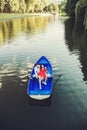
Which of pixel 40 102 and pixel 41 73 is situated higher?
pixel 41 73

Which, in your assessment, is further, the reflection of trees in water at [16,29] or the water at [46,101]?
the reflection of trees in water at [16,29]

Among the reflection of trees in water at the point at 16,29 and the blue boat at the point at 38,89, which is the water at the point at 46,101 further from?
the reflection of trees in water at the point at 16,29

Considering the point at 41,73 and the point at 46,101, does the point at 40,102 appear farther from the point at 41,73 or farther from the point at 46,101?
the point at 41,73

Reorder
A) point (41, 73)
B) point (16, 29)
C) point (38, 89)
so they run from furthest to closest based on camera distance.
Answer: point (16, 29), point (41, 73), point (38, 89)

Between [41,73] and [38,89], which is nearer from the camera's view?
[38,89]

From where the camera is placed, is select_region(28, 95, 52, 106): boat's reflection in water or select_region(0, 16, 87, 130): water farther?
select_region(28, 95, 52, 106): boat's reflection in water

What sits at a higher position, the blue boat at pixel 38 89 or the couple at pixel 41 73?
the couple at pixel 41 73

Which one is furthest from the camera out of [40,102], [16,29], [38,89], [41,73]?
[16,29]

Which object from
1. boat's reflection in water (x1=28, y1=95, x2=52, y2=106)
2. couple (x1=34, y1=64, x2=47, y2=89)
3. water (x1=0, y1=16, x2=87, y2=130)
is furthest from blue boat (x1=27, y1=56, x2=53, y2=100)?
water (x1=0, y1=16, x2=87, y2=130)

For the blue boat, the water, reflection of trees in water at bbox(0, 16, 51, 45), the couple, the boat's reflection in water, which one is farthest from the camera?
reflection of trees in water at bbox(0, 16, 51, 45)

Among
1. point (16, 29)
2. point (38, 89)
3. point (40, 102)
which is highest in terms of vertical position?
point (38, 89)

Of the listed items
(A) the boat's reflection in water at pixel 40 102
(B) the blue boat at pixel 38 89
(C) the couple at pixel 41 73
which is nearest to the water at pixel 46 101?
(A) the boat's reflection in water at pixel 40 102

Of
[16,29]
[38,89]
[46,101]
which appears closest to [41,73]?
[38,89]

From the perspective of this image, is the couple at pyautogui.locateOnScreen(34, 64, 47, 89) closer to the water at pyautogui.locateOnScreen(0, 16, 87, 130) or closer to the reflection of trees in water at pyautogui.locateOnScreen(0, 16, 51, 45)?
the water at pyautogui.locateOnScreen(0, 16, 87, 130)
